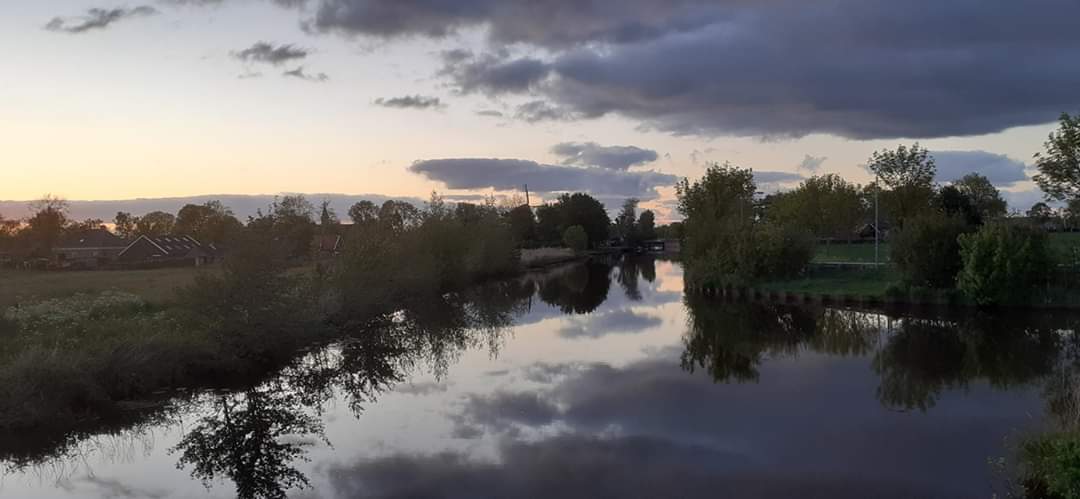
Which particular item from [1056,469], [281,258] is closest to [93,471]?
[281,258]

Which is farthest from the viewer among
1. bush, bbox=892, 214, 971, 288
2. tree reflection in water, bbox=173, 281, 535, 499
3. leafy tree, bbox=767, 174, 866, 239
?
leafy tree, bbox=767, 174, 866, 239

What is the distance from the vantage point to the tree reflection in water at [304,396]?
1148 cm

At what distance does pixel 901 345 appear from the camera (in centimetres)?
2092

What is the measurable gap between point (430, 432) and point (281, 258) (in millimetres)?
8377

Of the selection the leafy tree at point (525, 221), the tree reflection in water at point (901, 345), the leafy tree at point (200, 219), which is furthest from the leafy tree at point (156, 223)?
the tree reflection in water at point (901, 345)

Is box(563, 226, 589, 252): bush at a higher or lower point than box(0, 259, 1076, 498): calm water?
higher

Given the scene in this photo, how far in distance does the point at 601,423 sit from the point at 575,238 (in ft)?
278

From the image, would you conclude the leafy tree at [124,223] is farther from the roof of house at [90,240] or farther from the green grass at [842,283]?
the green grass at [842,283]

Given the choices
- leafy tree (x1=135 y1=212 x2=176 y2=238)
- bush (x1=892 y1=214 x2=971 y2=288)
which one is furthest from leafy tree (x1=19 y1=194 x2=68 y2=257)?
bush (x1=892 y1=214 x2=971 y2=288)

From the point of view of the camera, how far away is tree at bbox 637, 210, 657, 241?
133 m

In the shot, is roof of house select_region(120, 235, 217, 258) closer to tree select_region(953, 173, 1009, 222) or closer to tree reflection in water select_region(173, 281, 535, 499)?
tree reflection in water select_region(173, 281, 535, 499)

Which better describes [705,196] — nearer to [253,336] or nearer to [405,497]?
[253,336]

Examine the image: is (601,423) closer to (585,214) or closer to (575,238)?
(575,238)

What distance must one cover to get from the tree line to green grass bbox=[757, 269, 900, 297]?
3.91 feet
